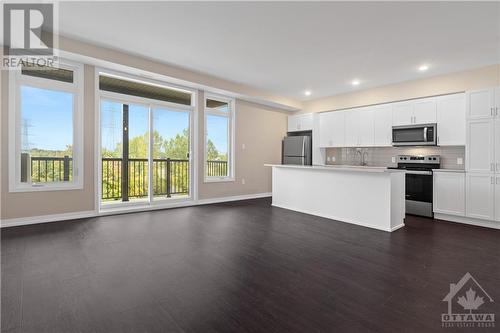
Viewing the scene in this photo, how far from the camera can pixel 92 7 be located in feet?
9.61

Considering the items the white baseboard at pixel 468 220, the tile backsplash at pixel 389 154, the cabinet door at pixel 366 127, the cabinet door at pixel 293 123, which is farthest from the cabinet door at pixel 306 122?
the white baseboard at pixel 468 220

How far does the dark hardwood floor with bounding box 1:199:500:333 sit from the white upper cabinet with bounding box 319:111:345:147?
3.09m

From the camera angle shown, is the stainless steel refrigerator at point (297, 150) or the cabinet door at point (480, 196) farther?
the stainless steel refrigerator at point (297, 150)

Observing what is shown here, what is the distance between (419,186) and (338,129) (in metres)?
2.35

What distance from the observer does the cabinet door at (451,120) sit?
445 centimetres

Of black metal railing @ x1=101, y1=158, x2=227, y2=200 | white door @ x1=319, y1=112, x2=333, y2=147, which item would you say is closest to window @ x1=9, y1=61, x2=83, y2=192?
black metal railing @ x1=101, y1=158, x2=227, y2=200

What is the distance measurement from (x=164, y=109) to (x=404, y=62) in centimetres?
472

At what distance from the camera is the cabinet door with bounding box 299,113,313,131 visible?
7004 millimetres

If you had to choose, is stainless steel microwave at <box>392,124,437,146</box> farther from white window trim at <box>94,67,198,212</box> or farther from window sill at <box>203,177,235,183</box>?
white window trim at <box>94,67,198,212</box>

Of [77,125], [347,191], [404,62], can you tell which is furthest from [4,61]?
[404,62]

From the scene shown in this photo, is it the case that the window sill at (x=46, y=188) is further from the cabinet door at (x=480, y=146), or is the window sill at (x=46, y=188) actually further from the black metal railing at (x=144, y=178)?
the cabinet door at (x=480, y=146)

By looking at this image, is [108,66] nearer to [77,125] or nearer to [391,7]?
[77,125]

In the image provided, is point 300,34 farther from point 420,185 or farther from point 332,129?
point 420,185

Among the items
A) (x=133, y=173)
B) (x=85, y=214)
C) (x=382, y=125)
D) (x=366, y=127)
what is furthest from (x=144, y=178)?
(x=382, y=125)
